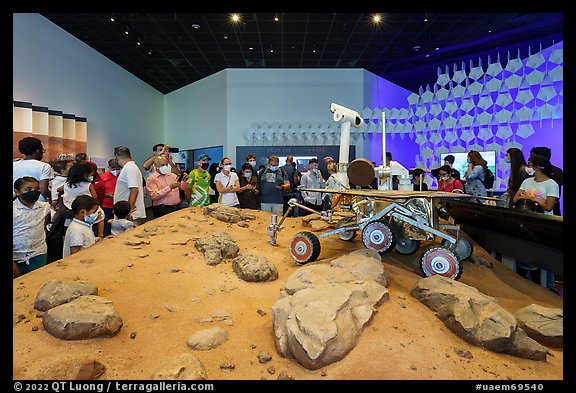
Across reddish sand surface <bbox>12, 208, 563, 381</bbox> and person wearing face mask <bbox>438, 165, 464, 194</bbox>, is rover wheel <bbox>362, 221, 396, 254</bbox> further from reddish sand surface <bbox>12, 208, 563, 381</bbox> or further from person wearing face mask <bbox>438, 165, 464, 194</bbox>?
person wearing face mask <bbox>438, 165, 464, 194</bbox>

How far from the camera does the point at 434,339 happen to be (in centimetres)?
201

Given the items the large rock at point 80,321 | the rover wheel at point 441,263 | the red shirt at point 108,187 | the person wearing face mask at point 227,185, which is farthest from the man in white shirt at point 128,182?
the rover wheel at point 441,263

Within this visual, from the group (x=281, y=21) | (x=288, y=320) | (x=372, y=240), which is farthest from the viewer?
(x=281, y=21)

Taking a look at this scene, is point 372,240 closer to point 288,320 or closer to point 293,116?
point 288,320

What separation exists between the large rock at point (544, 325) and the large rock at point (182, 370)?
6.55ft

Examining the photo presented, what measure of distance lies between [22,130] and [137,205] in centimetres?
329

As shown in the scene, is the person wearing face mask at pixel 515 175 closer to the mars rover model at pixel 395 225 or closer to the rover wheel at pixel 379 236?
the mars rover model at pixel 395 225

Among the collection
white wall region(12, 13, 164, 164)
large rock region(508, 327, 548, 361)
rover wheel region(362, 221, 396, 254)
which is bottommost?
large rock region(508, 327, 548, 361)

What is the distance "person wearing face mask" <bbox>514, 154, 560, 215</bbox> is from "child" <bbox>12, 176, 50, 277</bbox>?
5001 millimetres

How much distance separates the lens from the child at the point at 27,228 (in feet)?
10.5

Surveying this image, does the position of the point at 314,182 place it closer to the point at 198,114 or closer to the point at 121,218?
the point at 121,218

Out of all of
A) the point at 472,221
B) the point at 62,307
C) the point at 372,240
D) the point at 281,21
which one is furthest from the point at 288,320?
the point at 281,21

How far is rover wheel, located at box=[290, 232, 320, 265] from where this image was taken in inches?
129

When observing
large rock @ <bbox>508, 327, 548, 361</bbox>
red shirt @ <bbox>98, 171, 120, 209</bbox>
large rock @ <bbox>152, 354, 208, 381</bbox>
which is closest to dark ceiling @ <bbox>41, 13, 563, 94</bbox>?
red shirt @ <bbox>98, 171, 120, 209</bbox>
